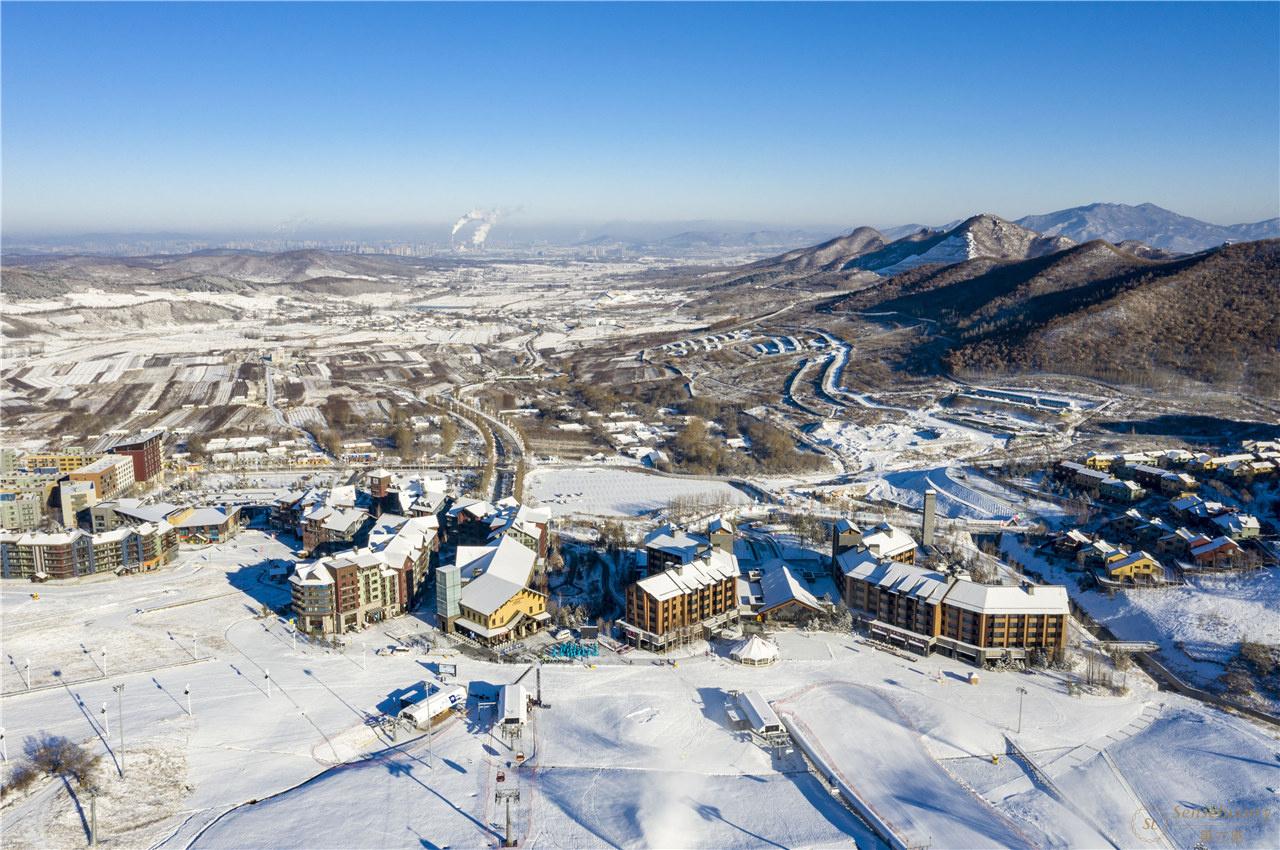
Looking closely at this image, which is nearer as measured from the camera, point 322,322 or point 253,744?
point 253,744

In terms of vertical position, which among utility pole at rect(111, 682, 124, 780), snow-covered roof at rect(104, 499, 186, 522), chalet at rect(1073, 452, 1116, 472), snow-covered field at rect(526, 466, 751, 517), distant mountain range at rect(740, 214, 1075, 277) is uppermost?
distant mountain range at rect(740, 214, 1075, 277)

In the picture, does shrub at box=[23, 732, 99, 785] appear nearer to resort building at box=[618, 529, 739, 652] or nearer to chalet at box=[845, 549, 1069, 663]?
resort building at box=[618, 529, 739, 652]

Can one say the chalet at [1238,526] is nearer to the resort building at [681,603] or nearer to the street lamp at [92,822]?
the resort building at [681,603]

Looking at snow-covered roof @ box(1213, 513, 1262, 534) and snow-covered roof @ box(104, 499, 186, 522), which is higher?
snow-covered roof @ box(1213, 513, 1262, 534)

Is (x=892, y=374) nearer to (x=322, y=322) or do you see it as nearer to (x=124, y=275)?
(x=322, y=322)

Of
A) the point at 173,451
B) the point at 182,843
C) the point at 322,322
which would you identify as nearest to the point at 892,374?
the point at 173,451

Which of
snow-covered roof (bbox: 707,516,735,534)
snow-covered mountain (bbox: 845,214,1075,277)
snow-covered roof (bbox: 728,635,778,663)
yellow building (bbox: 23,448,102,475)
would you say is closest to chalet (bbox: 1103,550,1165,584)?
snow-covered roof (bbox: 707,516,735,534)

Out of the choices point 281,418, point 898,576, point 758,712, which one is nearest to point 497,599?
point 758,712

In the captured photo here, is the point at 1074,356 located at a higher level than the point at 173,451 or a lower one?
higher
